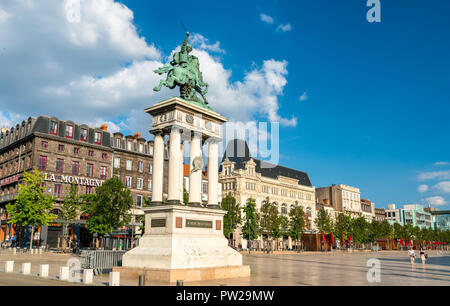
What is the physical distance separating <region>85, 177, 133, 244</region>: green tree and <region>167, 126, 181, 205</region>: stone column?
3442 cm

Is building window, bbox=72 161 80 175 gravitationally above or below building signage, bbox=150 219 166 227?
above

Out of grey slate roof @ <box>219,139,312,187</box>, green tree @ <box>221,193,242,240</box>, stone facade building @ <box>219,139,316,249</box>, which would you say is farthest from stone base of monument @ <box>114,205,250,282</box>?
→ grey slate roof @ <box>219,139,312,187</box>

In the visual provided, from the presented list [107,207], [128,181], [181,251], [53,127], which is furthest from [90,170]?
[181,251]

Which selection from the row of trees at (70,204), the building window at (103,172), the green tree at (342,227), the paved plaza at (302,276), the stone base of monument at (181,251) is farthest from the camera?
the green tree at (342,227)

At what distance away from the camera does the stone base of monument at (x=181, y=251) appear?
61.7ft

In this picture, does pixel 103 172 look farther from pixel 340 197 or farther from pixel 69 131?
pixel 340 197

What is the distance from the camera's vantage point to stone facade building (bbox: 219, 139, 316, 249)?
316ft

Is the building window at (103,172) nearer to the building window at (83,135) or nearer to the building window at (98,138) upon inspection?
the building window at (98,138)

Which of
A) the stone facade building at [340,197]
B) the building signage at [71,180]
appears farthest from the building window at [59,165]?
the stone facade building at [340,197]

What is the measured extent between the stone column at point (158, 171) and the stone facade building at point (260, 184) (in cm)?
7117

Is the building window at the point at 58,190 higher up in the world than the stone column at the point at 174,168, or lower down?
higher up

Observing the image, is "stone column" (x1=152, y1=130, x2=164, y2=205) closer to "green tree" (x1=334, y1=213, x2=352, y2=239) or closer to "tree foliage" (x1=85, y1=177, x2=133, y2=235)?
"tree foliage" (x1=85, y1=177, x2=133, y2=235)
